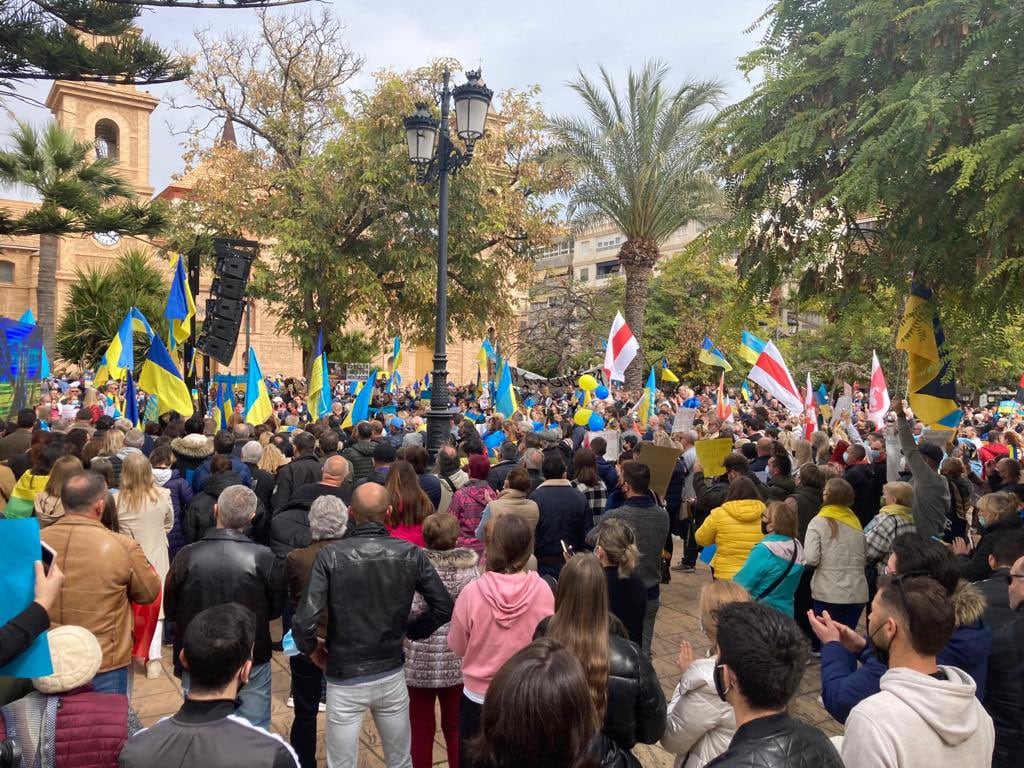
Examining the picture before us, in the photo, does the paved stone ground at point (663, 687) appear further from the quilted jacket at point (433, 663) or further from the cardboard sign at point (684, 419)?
the cardboard sign at point (684, 419)

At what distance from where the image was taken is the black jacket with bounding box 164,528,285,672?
139 inches

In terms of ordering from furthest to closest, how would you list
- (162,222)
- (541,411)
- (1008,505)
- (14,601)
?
(541,411) → (162,222) → (1008,505) → (14,601)

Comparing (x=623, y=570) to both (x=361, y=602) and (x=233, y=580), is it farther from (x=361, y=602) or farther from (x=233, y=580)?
(x=233, y=580)

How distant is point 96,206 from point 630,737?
10.7m

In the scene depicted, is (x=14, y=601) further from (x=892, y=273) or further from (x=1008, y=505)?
(x=892, y=273)

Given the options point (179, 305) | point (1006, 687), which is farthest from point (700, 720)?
point (179, 305)

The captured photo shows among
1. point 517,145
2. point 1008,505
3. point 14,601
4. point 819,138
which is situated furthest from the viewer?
point 517,145

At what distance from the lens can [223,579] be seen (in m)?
3.55

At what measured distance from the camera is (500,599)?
3355 mm

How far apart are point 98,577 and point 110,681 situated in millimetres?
520

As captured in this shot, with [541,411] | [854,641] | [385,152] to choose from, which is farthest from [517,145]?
[854,641]

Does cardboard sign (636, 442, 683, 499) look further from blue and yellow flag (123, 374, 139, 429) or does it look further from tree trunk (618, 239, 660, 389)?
tree trunk (618, 239, 660, 389)

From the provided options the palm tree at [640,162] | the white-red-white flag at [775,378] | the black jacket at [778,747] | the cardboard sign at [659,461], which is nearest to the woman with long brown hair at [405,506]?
the black jacket at [778,747]

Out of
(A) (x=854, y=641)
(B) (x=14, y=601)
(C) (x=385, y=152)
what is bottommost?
(A) (x=854, y=641)
